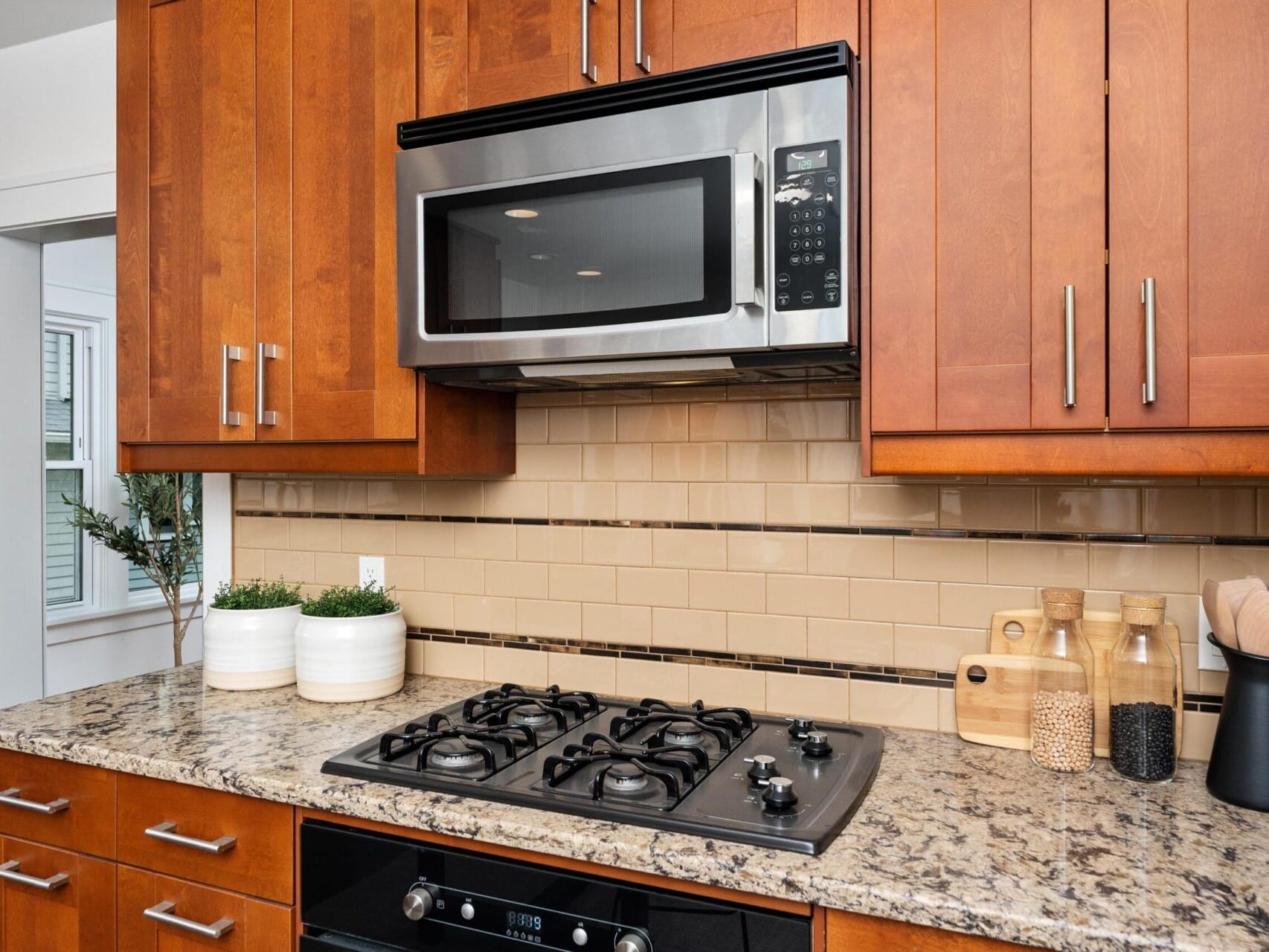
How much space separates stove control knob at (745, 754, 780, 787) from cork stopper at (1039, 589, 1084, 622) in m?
0.52

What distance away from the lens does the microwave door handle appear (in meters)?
1.38

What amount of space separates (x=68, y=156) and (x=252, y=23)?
41.1 inches

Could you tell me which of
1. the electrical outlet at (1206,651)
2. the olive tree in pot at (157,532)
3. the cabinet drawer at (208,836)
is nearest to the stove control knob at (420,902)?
the cabinet drawer at (208,836)

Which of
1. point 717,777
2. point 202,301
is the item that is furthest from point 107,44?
point 717,777

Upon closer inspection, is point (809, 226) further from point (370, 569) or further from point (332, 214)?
point (370, 569)

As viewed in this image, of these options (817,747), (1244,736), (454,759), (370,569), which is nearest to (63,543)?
(370,569)

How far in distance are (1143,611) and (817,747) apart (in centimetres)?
55

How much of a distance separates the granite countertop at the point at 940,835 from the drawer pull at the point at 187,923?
0.76 ft

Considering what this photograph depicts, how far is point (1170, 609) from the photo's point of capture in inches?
59.6

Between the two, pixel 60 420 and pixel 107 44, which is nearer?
pixel 107 44

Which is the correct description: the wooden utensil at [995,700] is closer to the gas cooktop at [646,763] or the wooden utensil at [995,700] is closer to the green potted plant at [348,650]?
the gas cooktop at [646,763]

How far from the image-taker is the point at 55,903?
1672 mm

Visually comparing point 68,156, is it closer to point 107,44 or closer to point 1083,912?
point 107,44

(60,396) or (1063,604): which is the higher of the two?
(60,396)
